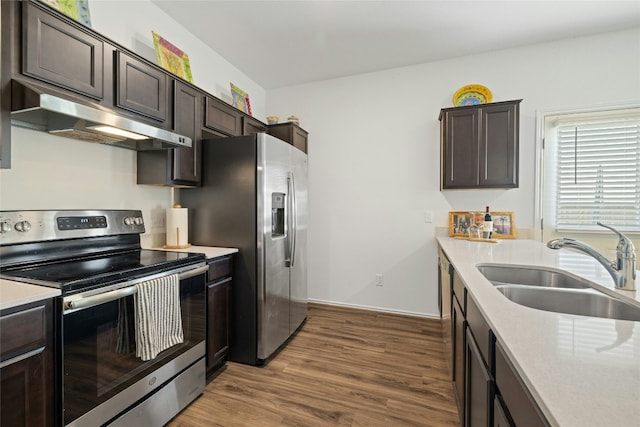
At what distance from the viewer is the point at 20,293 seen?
1080mm

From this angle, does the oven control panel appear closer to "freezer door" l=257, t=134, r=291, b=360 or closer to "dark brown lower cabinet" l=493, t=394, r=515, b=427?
"freezer door" l=257, t=134, r=291, b=360

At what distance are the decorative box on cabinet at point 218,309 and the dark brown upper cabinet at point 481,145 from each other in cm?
222

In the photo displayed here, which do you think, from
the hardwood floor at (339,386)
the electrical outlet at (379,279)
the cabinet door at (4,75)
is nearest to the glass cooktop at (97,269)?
the cabinet door at (4,75)

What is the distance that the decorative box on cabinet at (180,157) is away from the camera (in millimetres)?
2100

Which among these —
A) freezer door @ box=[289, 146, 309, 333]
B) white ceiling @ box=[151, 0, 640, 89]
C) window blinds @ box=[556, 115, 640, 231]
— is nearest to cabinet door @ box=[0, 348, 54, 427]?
freezer door @ box=[289, 146, 309, 333]

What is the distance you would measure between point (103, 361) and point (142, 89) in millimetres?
1597

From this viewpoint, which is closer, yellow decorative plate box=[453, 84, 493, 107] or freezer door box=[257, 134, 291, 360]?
freezer door box=[257, 134, 291, 360]

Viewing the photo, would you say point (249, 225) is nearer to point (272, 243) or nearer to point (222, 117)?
point (272, 243)

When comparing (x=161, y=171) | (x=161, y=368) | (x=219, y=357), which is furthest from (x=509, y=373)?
(x=161, y=171)

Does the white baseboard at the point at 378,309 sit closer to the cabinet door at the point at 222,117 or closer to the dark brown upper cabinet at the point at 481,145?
the dark brown upper cabinet at the point at 481,145

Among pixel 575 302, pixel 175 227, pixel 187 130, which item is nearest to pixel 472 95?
pixel 575 302

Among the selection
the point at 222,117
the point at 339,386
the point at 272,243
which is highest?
the point at 222,117

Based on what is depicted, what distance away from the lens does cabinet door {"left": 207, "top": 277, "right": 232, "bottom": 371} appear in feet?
6.70

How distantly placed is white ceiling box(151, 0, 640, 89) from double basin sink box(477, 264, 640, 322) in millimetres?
2060
